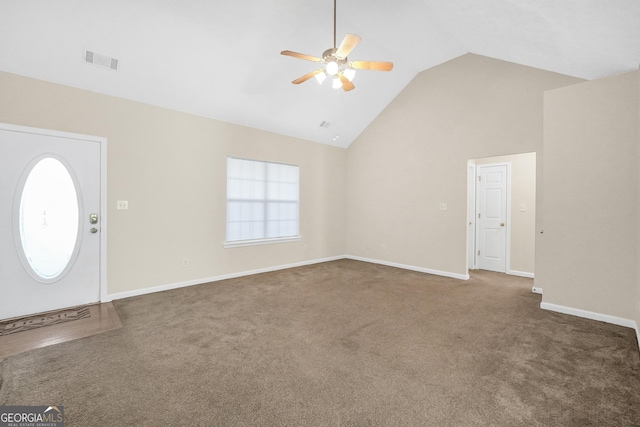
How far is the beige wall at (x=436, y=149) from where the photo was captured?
4371 mm

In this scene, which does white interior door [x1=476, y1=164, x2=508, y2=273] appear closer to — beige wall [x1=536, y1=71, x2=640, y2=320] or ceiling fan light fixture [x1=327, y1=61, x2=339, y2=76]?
beige wall [x1=536, y1=71, x2=640, y2=320]

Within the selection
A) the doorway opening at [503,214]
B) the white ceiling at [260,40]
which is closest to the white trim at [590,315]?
the doorway opening at [503,214]

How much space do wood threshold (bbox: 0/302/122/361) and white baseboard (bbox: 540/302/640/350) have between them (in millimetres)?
4943

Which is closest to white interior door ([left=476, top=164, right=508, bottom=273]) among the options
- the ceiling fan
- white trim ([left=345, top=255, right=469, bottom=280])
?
white trim ([left=345, top=255, right=469, bottom=280])

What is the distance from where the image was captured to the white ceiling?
2.66 meters

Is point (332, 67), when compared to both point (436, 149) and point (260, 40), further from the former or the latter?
point (436, 149)

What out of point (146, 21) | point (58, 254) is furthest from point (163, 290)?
point (146, 21)

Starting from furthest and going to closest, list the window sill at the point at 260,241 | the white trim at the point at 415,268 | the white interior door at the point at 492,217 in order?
the white interior door at the point at 492,217
the white trim at the point at 415,268
the window sill at the point at 260,241

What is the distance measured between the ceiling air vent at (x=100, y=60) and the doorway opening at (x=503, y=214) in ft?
17.8

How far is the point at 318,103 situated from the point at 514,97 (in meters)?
3.16

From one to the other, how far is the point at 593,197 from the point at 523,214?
2275mm

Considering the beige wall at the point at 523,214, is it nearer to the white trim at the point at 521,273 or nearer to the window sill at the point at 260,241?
the white trim at the point at 521,273

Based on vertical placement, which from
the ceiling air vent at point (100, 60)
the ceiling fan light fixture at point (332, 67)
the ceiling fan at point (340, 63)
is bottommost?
the ceiling fan light fixture at point (332, 67)

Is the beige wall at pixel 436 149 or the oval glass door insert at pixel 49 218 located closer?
the oval glass door insert at pixel 49 218
